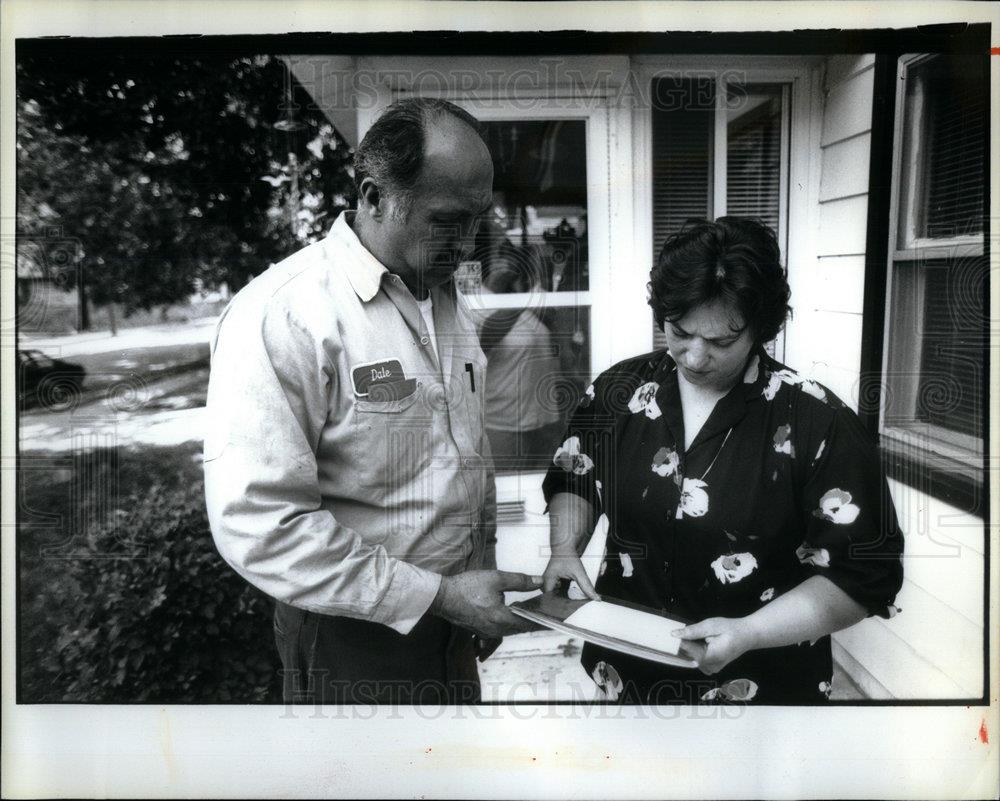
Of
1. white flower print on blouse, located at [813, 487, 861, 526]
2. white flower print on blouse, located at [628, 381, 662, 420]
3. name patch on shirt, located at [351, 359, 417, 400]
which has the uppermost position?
name patch on shirt, located at [351, 359, 417, 400]

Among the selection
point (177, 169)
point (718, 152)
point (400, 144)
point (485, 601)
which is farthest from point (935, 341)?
point (177, 169)

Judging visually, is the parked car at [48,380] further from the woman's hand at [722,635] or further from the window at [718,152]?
the woman's hand at [722,635]

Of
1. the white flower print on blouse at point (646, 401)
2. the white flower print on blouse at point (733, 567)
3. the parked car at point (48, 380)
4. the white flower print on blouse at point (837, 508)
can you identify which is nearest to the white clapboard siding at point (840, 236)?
the white flower print on blouse at point (837, 508)

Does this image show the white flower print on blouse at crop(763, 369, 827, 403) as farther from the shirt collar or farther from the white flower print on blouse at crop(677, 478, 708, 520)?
the shirt collar

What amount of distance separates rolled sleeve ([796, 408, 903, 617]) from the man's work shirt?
0.86 meters

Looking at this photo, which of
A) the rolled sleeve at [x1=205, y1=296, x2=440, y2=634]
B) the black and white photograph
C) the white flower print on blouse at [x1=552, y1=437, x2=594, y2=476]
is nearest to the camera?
the rolled sleeve at [x1=205, y1=296, x2=440, y2=634]

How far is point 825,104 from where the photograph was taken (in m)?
2.45

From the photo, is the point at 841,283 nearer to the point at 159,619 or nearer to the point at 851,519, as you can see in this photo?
the point at 851,519

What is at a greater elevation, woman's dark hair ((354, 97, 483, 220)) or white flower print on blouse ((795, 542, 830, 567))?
woman's dark hair ((354, 97, 483, 220))

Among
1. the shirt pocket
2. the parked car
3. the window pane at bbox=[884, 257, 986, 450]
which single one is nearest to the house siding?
the window pane at bbox=[884, 257, 986, 450]

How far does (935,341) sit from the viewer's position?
8.28 feet

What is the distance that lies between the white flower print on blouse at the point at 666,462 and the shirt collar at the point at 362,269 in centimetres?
86

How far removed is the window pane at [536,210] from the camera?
2.44 metres

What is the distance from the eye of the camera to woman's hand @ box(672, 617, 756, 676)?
2.46 meters
